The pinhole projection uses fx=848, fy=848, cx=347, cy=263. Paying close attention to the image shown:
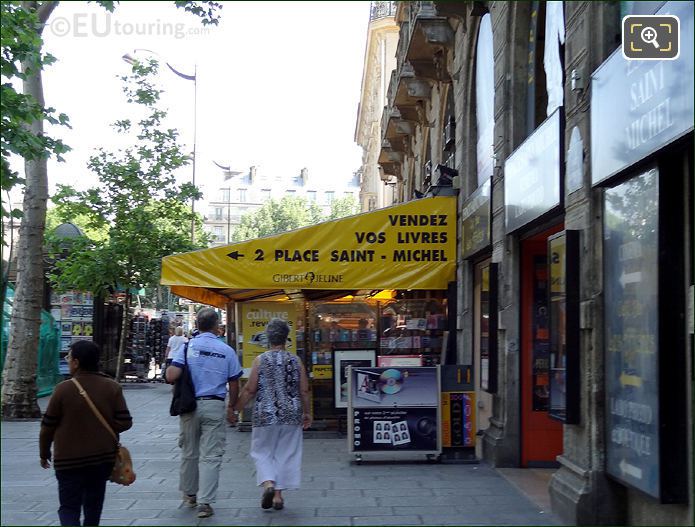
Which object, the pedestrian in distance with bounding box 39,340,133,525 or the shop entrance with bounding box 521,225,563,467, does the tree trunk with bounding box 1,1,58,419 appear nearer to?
the shop entrance with bounding box 521,225,563,467

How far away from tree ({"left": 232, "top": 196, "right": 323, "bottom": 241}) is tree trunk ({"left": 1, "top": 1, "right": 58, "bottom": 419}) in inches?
2649

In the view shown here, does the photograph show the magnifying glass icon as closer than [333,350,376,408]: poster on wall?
Yes

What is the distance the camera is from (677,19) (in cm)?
514

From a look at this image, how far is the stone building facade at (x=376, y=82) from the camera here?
1784 inches

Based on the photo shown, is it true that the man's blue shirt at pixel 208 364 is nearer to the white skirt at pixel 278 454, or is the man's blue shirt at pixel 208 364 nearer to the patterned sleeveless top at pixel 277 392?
the patterned sleeveless top at pixel 277 392

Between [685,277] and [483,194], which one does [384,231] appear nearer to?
[483,194]

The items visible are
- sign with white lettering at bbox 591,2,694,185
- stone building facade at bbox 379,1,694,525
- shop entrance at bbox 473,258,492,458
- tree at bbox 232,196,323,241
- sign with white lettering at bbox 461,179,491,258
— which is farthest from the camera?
tree at bbox 232,196,323,241

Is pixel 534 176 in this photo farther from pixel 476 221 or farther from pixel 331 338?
pixel 331 338

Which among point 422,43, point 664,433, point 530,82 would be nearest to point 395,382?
point 530,82

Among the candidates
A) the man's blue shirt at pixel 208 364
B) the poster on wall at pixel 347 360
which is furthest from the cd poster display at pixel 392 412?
the man's blue shirt at pixel 208 364

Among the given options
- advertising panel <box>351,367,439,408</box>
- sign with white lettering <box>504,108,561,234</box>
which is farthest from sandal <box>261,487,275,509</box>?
sign with white lettering <box>504,108,561,234</box>

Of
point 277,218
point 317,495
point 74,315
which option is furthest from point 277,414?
point 277,218

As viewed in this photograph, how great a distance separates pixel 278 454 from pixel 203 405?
0.81m

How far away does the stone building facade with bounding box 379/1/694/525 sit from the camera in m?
5.46
